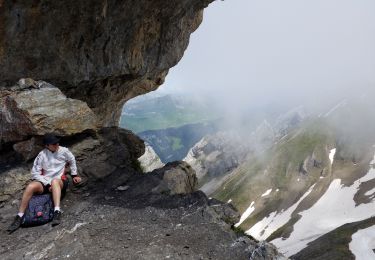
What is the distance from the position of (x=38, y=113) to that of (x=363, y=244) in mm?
136647

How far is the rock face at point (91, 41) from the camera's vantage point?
2700 centimetres

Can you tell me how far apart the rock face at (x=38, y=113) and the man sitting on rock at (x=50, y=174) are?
12.4 ft

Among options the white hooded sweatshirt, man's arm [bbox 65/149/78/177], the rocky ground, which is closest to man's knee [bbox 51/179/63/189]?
the white hooded sweatshirt

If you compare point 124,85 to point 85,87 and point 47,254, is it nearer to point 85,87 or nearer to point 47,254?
point 85,87

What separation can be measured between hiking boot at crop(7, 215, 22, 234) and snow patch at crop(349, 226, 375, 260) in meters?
129

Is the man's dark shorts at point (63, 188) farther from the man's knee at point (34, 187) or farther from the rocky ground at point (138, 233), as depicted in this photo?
the rocky ground at point (138, 233)

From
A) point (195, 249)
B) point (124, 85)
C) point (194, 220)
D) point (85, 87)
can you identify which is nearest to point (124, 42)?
point (85, 87)

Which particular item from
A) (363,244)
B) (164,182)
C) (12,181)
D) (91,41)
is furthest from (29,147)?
(363,244)

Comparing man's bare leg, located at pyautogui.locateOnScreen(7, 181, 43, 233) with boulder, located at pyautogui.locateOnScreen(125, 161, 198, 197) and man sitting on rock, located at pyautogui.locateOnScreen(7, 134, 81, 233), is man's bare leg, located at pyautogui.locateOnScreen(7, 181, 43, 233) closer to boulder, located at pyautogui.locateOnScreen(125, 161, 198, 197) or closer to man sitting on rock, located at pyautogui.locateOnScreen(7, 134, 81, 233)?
man sitting on rock, located at pyautogui.locateOnScreen(7, 134, 81, 233)

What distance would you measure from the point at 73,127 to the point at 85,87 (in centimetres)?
893

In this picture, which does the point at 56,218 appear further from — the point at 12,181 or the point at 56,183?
the point at 12,181

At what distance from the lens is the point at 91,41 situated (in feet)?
103

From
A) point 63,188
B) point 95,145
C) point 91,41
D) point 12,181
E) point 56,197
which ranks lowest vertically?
point 12,181

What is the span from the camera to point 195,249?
18.1m
